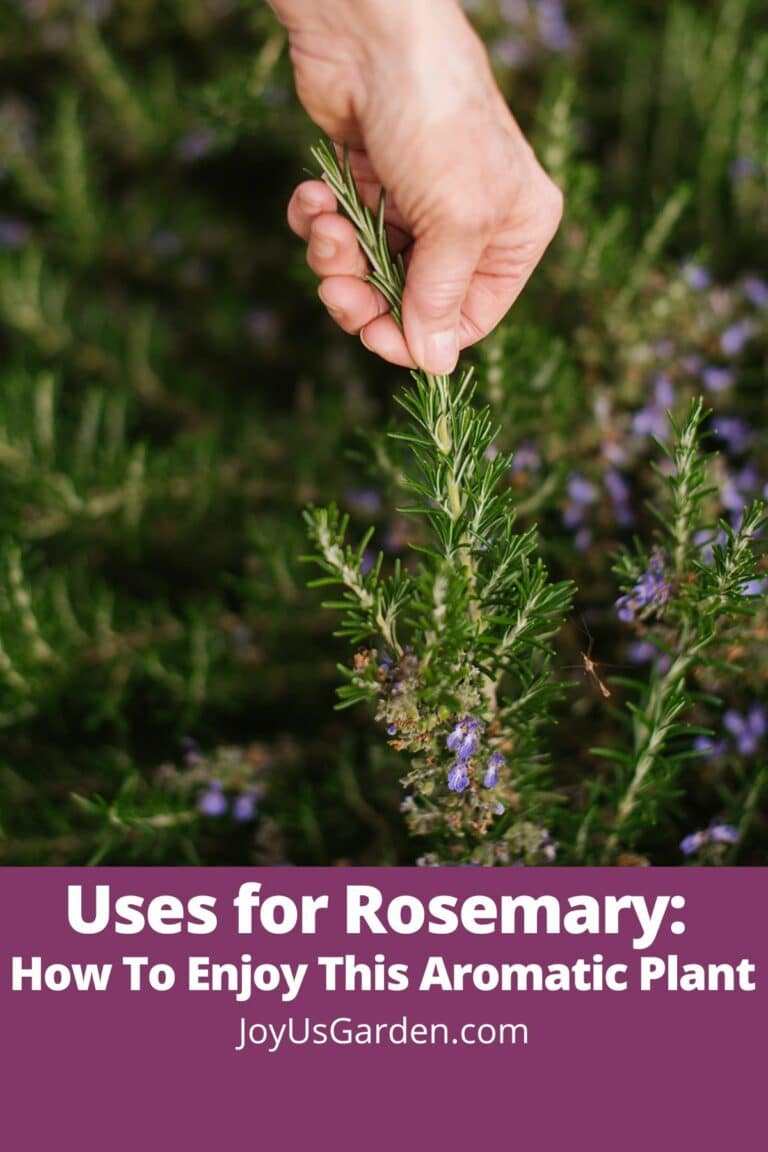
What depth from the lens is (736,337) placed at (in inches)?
77.0

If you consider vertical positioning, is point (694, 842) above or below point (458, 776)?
below

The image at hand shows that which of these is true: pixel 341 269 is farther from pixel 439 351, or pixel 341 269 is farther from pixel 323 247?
pixel 439 351

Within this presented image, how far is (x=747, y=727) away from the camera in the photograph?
1.64 m

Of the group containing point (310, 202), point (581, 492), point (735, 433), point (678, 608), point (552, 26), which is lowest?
point (678, 608)

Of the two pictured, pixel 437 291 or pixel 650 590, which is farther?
pixel 650 590

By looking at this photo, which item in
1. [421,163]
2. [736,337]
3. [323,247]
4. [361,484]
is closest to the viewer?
[421,163]

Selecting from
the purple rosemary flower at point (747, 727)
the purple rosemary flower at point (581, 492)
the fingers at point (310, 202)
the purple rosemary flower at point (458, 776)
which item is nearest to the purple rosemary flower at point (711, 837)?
the purple rosemary flower at point (747, 727)

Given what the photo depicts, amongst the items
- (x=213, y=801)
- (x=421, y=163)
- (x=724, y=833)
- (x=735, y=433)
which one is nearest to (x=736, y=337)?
(x=735, y=433)

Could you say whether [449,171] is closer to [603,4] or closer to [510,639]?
[510,639]

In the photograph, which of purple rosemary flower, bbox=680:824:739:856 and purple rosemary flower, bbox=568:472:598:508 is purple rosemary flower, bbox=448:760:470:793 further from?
purple rosemary flower, bbox=568:472:598:508

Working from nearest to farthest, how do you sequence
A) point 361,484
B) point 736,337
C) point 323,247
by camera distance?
point 323,247 → point 736,337 → point 361,484

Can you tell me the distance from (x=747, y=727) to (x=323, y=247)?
111 cm

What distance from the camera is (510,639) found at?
125 cm

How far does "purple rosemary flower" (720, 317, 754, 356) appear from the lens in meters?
1.96
